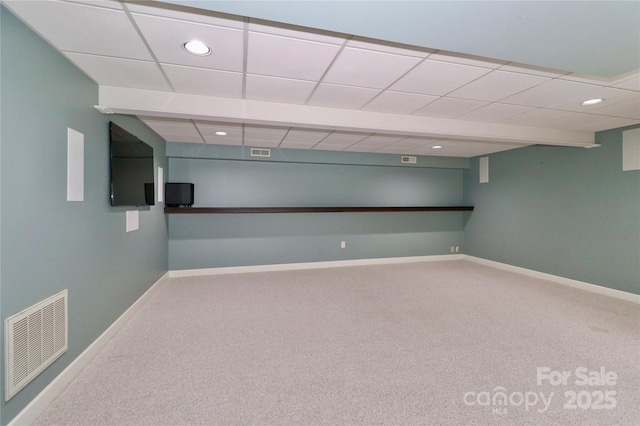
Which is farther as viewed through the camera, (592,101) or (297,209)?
(297,209)

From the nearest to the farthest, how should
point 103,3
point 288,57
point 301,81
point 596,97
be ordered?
1. point 103,3
2. point 288,57
3. point 301,81
4. point 596,97

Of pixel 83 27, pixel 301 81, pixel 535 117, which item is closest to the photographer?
pixel 83 27

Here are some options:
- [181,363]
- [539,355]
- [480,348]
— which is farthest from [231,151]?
[539,355]

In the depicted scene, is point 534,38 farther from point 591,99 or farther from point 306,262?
point 306,262

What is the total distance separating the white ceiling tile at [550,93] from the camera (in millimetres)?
2463

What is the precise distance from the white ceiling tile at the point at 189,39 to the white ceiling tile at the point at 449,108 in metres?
2.10

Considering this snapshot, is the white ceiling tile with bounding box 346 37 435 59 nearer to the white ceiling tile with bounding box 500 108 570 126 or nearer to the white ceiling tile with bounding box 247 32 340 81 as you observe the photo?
the white ceiling tile with bounding box 247 32 340 81

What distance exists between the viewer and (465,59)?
6.79 feet

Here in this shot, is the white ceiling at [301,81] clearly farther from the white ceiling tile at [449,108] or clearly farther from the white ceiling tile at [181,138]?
the white ceiling tile at [181,138]

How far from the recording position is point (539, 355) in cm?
243

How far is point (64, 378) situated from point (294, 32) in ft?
9.70

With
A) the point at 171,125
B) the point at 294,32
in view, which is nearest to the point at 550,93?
the point at 294,32

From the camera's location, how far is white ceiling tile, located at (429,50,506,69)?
2.02 metres

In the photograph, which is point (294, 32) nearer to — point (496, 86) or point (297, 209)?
point (496, 86)
